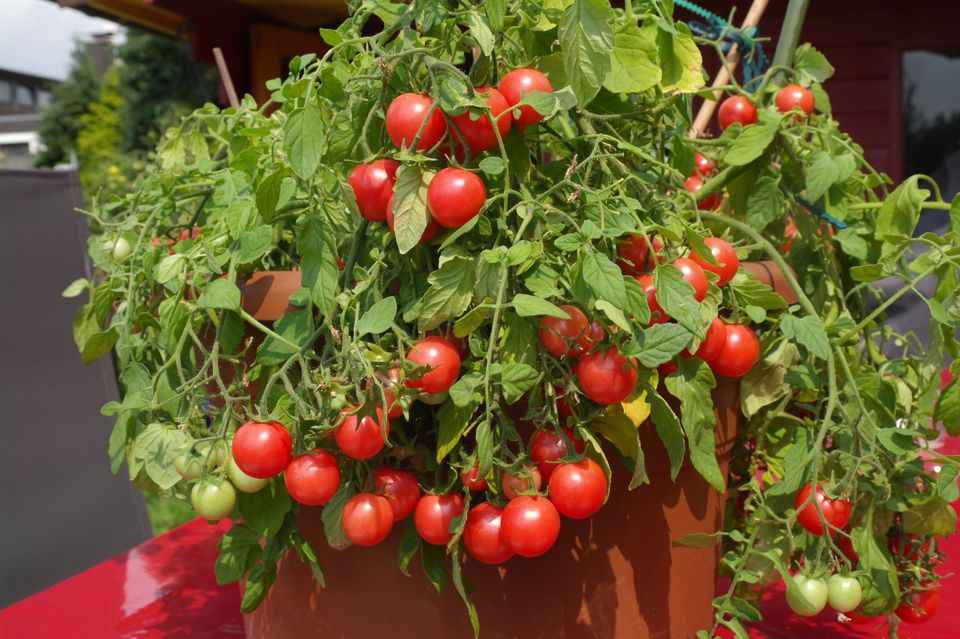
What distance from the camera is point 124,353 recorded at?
764 mm

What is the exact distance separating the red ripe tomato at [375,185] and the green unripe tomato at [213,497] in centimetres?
22

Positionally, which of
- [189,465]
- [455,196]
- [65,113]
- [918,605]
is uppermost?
[455,196]

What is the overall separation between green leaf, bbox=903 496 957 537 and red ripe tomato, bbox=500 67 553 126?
471mm

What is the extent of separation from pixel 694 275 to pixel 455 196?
18cm

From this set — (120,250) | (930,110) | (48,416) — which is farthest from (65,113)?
(120,250)

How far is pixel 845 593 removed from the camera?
650 mm

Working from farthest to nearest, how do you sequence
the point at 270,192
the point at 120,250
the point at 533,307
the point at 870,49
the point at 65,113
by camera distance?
the point at 65,113 → the point at 870,49 → the point at 120,250 → the point at 270,192 → the point at 533,307

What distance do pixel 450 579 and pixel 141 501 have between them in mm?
1611

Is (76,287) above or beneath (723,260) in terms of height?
beneath

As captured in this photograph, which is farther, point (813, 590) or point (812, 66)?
point (812, 66)

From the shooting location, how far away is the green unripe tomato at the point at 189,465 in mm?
621

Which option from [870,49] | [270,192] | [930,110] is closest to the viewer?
[270,192]

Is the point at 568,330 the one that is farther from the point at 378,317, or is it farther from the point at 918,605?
the point at 918,605

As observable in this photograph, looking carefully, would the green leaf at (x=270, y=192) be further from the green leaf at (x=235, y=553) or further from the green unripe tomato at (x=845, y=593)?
the green unripe tomato at (x=845, y=593)
